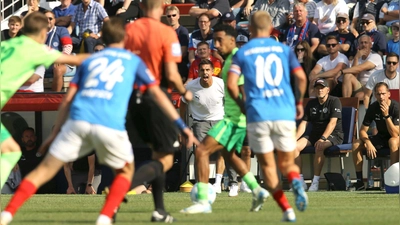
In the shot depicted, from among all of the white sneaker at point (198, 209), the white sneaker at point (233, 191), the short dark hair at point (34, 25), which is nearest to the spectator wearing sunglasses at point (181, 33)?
the white sneaker at point (233, 191)

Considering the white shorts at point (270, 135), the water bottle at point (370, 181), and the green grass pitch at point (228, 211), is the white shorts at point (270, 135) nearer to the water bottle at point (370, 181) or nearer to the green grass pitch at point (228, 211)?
the green grass pitch at point (228, 211)

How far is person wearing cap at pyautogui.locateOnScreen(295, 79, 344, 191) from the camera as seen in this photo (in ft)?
56.2

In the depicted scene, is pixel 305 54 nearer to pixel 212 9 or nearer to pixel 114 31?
pixel 212 9

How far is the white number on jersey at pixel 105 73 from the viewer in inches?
334

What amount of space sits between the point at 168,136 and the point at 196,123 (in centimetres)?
713

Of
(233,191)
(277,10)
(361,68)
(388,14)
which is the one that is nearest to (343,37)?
(361,68)

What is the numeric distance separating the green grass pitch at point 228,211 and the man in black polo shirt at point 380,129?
1.84m

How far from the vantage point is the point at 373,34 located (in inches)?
739

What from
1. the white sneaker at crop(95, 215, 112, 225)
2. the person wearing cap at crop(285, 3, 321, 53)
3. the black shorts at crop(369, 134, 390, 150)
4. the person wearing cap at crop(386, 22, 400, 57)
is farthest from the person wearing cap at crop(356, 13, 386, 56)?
the white sneaker at crop(95, 215, 112, 225)

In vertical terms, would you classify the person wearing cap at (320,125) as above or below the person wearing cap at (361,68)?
below

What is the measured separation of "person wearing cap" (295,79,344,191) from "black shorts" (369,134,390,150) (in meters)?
0.62

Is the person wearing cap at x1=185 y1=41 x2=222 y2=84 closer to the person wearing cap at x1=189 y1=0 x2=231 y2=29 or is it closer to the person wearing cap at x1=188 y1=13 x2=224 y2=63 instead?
the person wearing cap at x1=188 y1=13 x2=224 y2=63

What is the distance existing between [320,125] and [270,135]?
783 centimetres

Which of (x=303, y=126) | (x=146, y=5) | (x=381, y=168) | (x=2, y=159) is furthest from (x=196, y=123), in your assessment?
(x=2, y=159)
